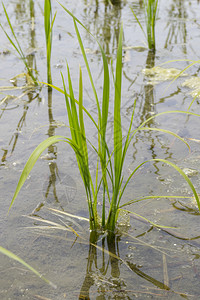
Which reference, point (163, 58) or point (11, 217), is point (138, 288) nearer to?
point (11, 217)

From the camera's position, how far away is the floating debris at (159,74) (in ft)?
9.78

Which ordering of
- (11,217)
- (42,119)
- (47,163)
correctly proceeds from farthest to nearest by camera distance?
(42,119) → (47,163) → (11,217)

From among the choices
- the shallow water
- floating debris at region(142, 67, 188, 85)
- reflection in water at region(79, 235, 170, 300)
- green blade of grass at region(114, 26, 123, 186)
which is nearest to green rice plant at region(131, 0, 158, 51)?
the shallow water

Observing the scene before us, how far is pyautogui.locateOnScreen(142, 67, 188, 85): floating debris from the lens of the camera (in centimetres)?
298

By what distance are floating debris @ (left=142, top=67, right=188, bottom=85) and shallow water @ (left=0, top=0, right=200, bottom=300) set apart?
7 centimetres

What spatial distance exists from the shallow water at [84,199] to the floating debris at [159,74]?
0.07 metres

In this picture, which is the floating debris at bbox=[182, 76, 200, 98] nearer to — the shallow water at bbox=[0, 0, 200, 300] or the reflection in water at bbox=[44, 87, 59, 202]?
the shallow water at bbox=[0, 0, 200, 300]

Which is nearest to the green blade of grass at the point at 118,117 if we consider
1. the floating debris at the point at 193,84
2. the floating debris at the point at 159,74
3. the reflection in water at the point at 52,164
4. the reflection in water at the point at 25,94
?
the reflection in water at the point at 52,164

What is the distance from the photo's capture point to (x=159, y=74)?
3.05 metres

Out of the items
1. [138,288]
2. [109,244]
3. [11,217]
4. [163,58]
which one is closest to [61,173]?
[11,217]

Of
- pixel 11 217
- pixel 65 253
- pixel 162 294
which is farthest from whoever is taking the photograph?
pixel 11 217

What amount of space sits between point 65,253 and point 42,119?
3.80 ft

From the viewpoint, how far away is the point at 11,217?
164 centimetres

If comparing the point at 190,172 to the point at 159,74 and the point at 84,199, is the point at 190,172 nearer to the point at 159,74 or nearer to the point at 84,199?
the point at 84,199
